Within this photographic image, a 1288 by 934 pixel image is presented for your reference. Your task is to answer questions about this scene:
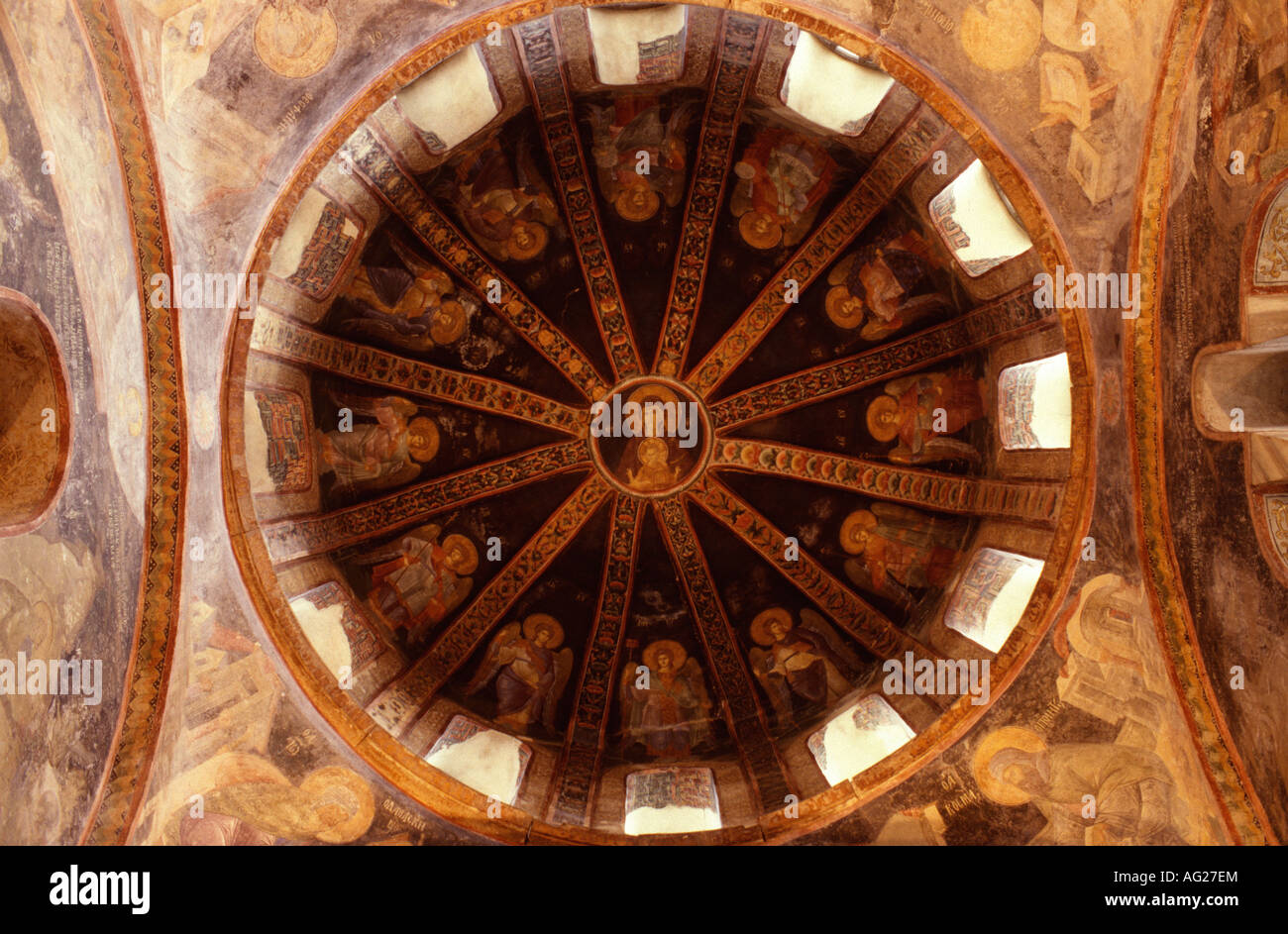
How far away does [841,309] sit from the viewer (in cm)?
1338

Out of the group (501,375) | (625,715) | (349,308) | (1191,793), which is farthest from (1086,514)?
(349,308)

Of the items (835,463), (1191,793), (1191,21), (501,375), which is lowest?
(1191,793)

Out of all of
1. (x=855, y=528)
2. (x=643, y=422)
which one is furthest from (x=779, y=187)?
(x=855, y=528)

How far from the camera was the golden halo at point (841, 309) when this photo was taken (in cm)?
1328

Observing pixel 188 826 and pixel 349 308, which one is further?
pixel 349 308

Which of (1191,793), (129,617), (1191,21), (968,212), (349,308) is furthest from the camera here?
(349,308)

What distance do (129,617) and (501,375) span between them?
5969mm

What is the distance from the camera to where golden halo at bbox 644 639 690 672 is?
13.6 meters

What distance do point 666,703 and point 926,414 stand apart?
191 inches

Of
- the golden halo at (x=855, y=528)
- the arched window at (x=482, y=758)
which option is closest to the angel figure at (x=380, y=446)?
the arched window at (x=482, y=758)

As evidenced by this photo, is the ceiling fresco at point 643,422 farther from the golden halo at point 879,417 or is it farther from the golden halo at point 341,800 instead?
the golden halo at point 879,417

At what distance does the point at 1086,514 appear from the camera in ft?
33.0

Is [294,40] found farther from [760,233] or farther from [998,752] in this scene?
[998,752]

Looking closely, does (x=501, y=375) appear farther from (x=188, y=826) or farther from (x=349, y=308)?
(x=188, y=826)
